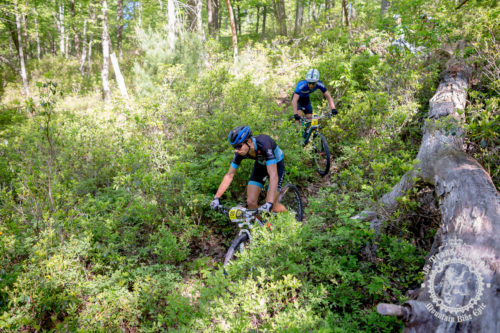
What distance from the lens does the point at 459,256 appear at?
8.62 feet

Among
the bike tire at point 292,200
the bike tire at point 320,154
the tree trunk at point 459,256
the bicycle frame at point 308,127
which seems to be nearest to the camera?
the tree trunk at point 459,256

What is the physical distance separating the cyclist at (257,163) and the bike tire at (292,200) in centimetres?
38

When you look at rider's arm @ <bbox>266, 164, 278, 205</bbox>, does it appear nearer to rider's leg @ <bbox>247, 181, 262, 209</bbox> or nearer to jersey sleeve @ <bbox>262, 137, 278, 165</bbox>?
jersey sleeve @ <bbox>262, 137, 278, 165</bbox>

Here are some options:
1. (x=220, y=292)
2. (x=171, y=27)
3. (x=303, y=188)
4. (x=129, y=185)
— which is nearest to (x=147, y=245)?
(x=129, y=185)

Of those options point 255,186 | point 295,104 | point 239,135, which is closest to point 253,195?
point 255,186

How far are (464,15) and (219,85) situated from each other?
31.4ft

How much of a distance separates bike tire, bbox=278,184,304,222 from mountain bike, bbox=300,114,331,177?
1.40 m

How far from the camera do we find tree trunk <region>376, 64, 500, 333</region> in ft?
7.18

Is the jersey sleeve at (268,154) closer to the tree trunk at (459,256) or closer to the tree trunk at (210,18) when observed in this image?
the tree trunk at (459,256)

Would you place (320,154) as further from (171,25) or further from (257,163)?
(171,25)

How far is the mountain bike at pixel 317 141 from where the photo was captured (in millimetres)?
6734

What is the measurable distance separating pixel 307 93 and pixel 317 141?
1.57m


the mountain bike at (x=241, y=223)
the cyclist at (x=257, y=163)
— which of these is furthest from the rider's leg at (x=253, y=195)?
the mountain bike at (x=241, y=223)

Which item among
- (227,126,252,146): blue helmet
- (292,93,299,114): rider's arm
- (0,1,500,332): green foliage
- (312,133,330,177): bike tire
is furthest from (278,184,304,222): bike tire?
(292,93,299,114): rider's arm
